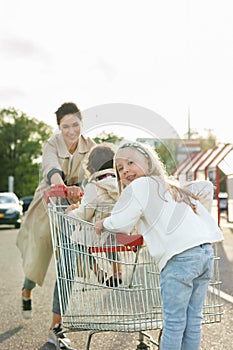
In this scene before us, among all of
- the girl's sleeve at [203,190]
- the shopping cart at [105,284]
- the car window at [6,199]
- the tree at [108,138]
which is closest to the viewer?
the shopping cart at [105,284]

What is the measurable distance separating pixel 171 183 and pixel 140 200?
0.76ft

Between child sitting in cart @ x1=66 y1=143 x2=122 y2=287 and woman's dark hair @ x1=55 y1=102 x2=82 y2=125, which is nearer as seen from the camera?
child sitting in cart @ x1=66 y1=143 x2=122 y2=287

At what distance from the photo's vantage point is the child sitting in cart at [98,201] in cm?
400

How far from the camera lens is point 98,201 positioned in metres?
4.36

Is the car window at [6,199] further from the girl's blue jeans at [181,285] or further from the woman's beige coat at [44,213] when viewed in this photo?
the girl's blue jeans at [181,285]

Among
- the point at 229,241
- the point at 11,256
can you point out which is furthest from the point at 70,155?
the point at 229,241

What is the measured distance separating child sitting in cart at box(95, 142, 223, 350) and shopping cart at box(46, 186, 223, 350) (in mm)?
336

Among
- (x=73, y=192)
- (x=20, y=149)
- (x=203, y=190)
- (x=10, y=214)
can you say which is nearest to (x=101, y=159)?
(x=73, y=192)

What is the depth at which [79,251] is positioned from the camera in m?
4.03

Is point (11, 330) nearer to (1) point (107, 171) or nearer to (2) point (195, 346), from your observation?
(1) point (107, 171)

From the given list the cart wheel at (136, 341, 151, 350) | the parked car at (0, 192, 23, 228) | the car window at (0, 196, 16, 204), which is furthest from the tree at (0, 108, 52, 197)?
the cart wheel at (136, 341, 151, 350)

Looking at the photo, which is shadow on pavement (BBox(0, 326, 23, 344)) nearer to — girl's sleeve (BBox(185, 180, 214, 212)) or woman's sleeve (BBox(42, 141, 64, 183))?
woman's sleeve (BBox(42, 141, 64, 183))

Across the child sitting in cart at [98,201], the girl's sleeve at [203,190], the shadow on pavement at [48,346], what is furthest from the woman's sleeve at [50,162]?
the girl's sleeve at [203,190]

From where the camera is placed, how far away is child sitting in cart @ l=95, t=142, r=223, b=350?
3.50 meters
